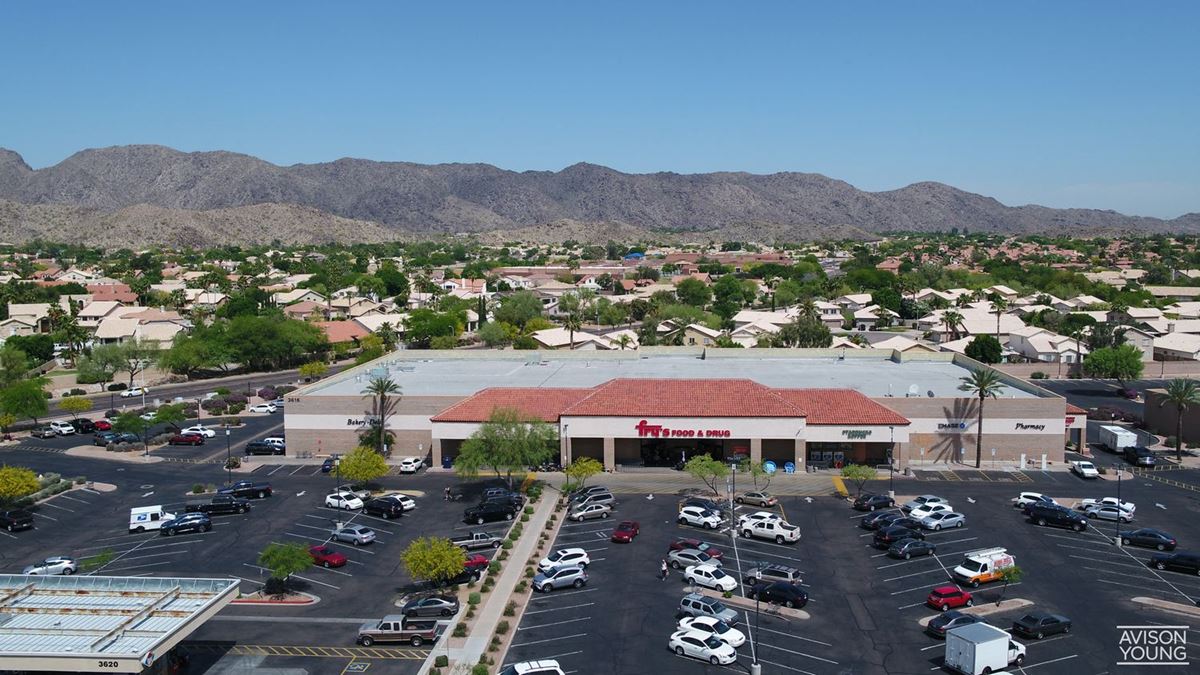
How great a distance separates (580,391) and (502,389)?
531 centimetres

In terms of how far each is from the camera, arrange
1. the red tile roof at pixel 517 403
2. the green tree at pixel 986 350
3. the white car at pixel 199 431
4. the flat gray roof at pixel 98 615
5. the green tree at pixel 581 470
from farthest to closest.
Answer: the green tree at pixel 986 350, the white car at pixel 199 431, the red tile roof at pixel 517 403, the green tree at pixel 581 470, the flat gray roof at pixel 98 615

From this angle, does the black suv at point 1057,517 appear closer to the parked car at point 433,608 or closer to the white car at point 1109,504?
the white car at point 1109,504

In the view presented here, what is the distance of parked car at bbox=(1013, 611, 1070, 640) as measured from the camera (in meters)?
33.0

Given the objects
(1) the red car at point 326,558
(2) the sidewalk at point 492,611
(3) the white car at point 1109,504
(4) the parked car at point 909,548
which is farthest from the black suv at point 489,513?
(3) the white car at point 1109,504

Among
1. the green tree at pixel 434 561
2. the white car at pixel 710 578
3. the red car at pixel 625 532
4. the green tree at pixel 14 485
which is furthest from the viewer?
the green tree at pixel 14 485

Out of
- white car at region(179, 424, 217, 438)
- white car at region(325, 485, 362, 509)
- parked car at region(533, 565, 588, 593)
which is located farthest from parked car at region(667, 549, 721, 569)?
white car at region(179, 424, 217, 438)

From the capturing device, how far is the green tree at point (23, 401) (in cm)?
7019

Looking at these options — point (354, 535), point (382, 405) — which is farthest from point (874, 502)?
point (382, 405)

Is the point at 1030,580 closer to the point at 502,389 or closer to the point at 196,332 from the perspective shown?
the point at 502,389

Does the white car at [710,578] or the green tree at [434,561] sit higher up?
the green tree at [434,561]

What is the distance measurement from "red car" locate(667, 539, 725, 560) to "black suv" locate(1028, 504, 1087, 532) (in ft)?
56.3

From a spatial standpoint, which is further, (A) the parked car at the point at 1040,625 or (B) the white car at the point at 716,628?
(A) the parked car at the point at 1040,625

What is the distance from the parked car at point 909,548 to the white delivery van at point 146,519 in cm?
3579

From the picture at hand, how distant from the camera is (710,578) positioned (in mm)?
38375
